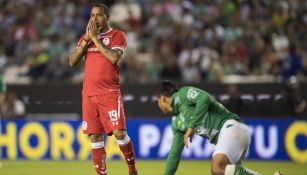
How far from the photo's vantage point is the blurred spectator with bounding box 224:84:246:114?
1884 centimetres

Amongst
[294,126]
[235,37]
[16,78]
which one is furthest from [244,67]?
[16,78]

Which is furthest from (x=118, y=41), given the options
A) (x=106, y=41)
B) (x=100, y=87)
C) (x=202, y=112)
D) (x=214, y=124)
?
(x=214, y=124)

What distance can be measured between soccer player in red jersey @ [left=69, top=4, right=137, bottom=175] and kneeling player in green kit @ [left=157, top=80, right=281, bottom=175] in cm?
66

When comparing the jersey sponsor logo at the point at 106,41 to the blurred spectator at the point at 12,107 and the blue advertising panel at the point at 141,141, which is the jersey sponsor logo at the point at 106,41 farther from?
the blurred spectator at the point at 12,107

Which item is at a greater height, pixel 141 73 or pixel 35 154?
pixel 141 73

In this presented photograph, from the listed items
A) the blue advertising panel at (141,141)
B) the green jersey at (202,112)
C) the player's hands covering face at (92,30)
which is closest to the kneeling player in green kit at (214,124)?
the green jersey at (202,112)

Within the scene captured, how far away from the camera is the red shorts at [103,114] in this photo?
11.2m

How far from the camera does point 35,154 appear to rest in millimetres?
19219

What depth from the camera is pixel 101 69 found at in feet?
36.9

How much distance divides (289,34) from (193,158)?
16.4 feet

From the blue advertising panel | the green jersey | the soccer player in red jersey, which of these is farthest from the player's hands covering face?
the blue advertising panel

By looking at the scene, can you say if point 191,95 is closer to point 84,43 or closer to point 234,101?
point 84,43

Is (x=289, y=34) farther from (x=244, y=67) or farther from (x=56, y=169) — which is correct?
(x=56, y=169)

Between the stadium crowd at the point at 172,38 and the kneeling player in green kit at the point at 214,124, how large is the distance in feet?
28.3
